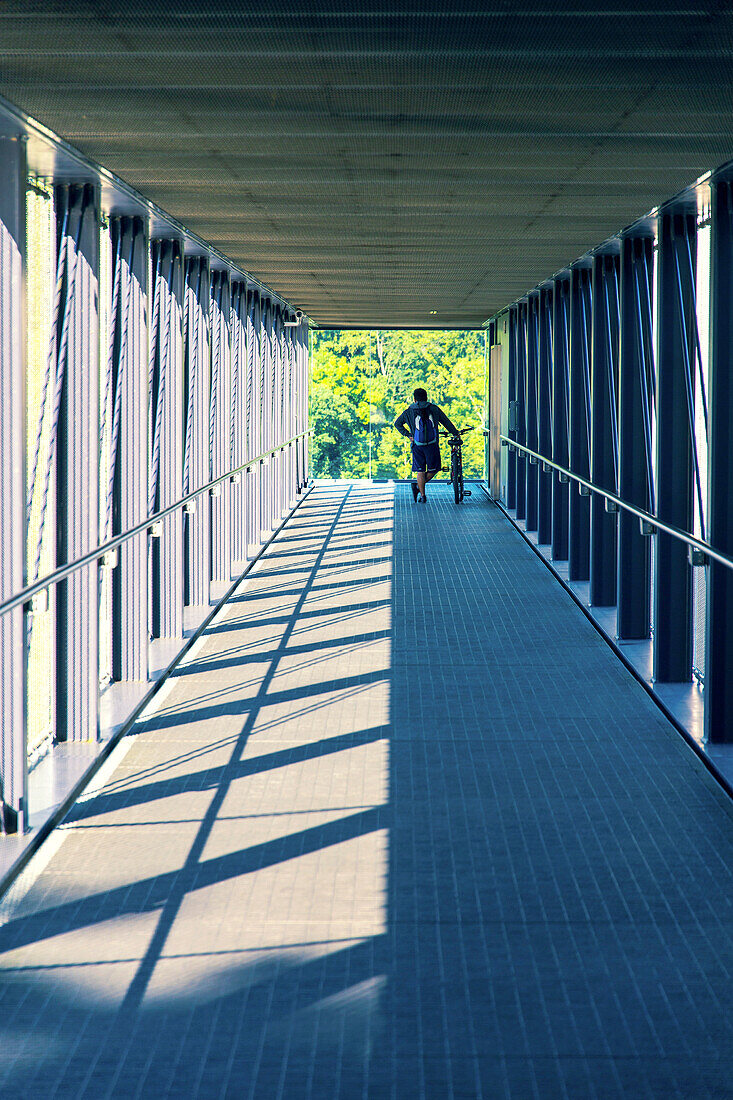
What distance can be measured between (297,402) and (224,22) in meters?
14.4

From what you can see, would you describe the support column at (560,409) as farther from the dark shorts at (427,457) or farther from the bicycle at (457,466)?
the bicycle at (457,466)

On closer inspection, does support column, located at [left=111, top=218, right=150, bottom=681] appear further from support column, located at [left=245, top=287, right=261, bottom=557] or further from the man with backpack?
the man with backpack

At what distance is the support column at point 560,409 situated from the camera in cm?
1039

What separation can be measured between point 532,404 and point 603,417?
4.59m

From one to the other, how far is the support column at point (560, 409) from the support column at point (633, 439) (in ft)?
9.43

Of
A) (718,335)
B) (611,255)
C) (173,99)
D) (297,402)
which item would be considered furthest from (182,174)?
(297,402)

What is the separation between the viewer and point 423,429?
51.2ft

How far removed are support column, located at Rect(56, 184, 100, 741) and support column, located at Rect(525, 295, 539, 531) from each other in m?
7.65

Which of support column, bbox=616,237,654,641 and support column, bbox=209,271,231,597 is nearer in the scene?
support column, bbox=616,237,654,641

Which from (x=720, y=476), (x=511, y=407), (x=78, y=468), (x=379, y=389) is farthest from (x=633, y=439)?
(x=379, y=389)

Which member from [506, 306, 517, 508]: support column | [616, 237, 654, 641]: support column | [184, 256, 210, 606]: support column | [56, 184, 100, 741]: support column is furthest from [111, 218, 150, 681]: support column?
[506, 306, 517, 508]: support column

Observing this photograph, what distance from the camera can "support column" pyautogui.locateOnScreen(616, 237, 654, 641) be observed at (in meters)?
7.21

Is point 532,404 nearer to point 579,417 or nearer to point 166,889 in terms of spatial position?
point 579,417

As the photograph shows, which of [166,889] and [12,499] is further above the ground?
[12,499]
